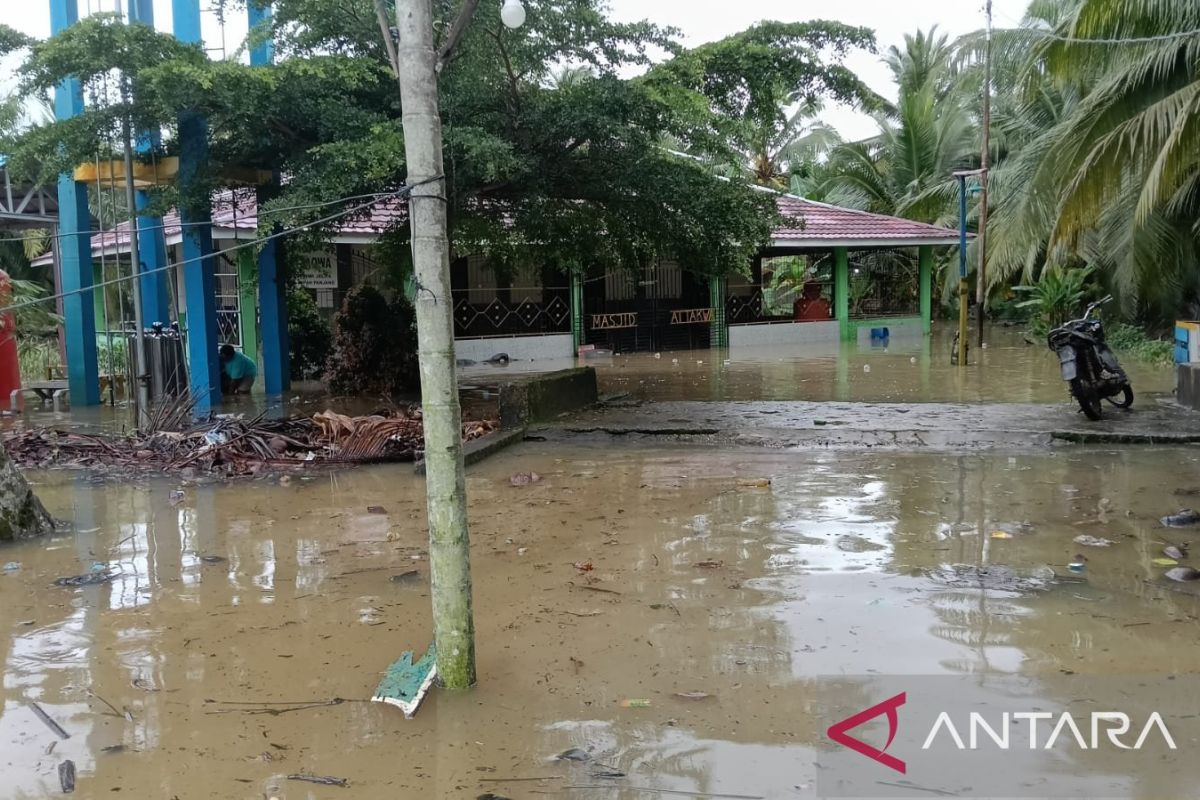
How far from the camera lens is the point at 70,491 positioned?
331 inches

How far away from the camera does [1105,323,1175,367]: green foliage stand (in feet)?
61.1

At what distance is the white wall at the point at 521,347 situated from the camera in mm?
22281

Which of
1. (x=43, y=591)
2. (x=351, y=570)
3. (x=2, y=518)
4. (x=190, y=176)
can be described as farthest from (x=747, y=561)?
(x=190, y=176)

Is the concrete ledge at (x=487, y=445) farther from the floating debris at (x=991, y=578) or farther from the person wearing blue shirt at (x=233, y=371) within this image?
the person wearing blue shirt at (x=233, y=371)

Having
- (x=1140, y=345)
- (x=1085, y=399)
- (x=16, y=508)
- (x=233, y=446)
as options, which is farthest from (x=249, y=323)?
(x=1140, y=345)

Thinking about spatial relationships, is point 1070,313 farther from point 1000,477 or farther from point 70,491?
point 70,491

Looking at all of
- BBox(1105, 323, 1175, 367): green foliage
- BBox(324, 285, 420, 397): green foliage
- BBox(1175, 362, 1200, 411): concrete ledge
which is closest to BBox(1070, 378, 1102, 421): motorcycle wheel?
BBox(1175, 362, 1200, 411): concrete ledge

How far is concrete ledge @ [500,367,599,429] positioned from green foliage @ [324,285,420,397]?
4.41 meters

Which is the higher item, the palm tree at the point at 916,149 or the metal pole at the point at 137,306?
the palm tree at the point at 916,149

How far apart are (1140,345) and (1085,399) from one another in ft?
39.0

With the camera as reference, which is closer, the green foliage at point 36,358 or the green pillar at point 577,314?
the green foliage at point 36,358

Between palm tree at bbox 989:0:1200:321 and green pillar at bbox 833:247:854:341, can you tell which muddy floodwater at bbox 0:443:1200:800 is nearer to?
palm tree at bbox 989:0:1200:321

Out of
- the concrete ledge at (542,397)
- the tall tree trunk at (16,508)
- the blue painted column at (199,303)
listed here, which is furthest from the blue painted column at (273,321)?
the tall tree trunk at (16,508)

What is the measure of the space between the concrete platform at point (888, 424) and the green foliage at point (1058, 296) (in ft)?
38.7
